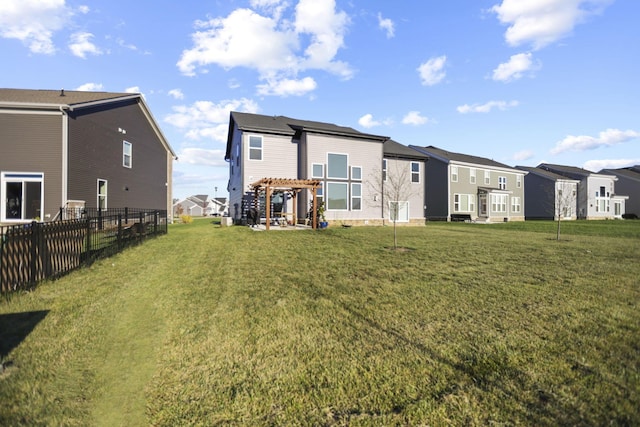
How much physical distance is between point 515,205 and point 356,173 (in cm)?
2901

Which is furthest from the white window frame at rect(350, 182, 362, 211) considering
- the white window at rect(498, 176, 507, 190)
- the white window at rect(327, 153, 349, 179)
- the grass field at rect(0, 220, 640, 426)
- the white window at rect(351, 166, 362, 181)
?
the white window at rect(498, 176, 507, 190)

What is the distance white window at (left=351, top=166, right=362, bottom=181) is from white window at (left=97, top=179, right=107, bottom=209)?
15.3m

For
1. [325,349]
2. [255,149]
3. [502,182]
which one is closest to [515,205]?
[502,182]

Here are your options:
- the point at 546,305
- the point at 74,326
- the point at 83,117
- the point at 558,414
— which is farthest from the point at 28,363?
the point at 83,117

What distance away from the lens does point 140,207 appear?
2186cm

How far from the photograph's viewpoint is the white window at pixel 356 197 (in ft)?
70.7

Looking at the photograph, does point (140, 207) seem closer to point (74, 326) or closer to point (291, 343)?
point (74, 326)

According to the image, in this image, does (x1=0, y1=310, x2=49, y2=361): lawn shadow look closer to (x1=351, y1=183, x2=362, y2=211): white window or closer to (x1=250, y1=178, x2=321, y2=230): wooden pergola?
(x1=250, y1=178, x2=321, y2=230): wooden pergola

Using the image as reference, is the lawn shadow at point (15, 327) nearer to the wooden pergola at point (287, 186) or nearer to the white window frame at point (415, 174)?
the wooden pergola at point (287, 186)

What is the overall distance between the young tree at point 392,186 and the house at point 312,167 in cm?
9

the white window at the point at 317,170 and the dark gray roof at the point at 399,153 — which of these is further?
the dark gray roof at the point at 399,153

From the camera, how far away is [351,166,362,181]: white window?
21583mm

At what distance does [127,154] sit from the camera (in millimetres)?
19875

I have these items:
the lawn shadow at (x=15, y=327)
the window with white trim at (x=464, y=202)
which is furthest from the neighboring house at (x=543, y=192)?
the lawn shadow at (x=15, y=327)
